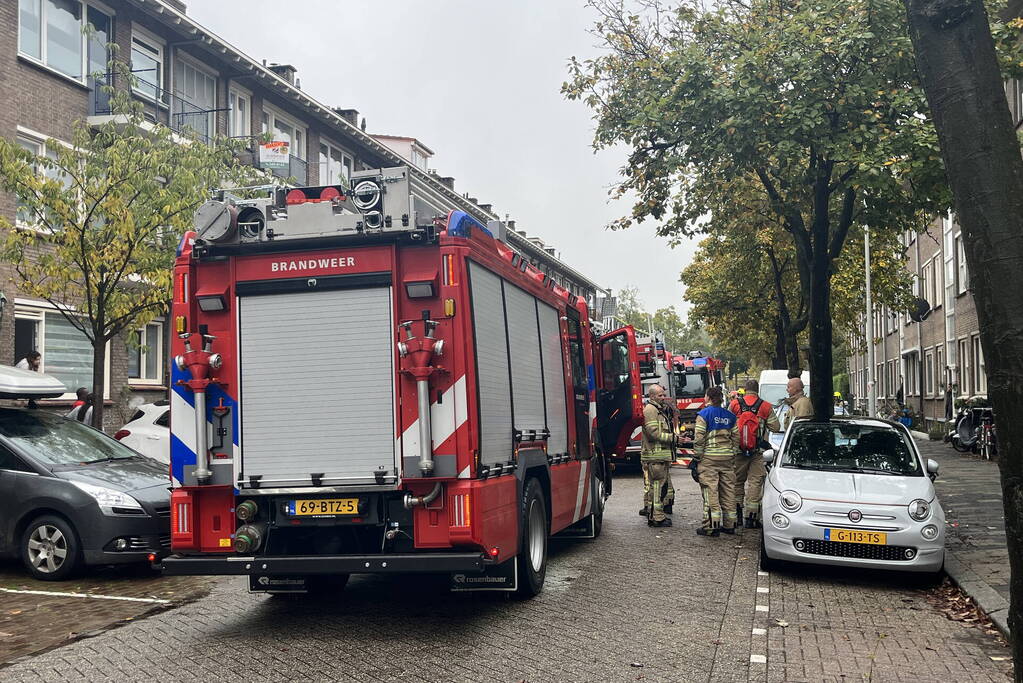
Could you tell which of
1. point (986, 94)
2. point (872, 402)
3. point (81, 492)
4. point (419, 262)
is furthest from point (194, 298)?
point (872, 402)

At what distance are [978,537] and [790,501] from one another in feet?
11.3

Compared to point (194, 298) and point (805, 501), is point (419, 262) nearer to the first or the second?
point (194, 298)

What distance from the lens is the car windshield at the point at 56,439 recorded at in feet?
33.2

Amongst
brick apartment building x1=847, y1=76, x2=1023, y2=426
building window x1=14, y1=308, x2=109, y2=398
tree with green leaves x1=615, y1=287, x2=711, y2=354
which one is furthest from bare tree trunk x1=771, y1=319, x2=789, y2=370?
tree with green leaves x1=615, y1=287, x2=711, y2=354

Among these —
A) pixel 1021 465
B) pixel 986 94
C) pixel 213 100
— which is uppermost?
pixel 213 100

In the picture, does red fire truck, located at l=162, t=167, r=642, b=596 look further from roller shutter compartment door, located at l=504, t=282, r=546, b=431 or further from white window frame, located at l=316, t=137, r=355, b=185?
white window frame, located at l=316, t=137, r=355, b=185

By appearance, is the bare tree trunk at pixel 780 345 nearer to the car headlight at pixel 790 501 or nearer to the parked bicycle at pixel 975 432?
the parked bicycle at pixel 975 432

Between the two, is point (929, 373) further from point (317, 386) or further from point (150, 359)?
point (317, 386)

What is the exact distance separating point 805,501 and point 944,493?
798cm

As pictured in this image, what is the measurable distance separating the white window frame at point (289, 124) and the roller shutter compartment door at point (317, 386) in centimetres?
2210

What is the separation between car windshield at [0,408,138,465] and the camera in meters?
10.1

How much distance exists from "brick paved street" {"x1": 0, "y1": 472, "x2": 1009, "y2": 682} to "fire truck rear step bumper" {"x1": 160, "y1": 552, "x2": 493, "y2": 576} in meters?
0.50

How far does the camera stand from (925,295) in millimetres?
41438

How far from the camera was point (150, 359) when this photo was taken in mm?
23875
